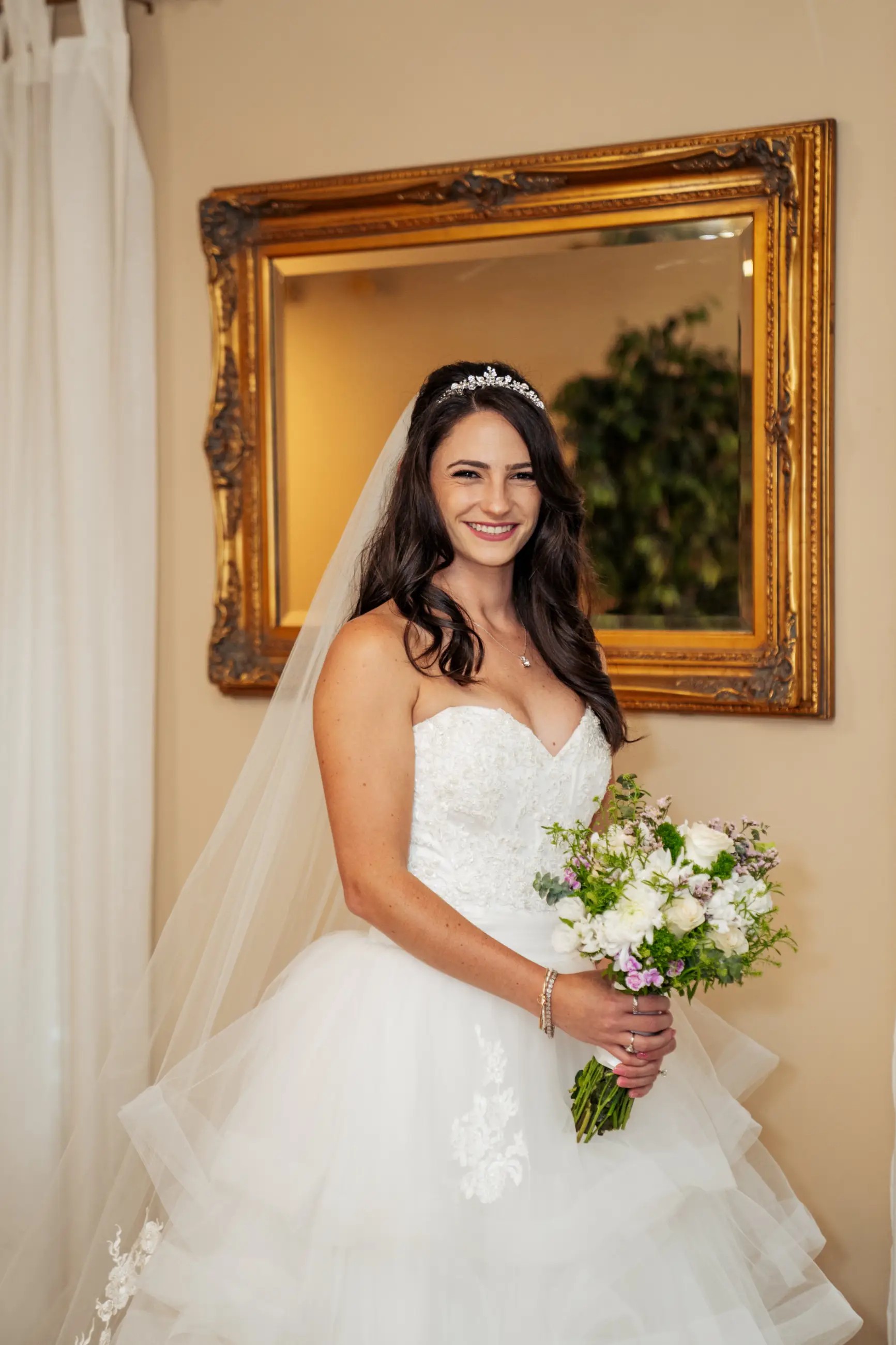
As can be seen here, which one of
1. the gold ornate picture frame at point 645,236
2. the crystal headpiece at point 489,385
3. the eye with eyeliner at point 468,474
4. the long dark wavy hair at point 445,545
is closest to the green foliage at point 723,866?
the long dark wavy hair at point 445,545

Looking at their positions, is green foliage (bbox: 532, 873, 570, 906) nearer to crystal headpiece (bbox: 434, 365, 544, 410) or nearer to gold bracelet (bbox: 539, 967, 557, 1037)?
gold bracelet (bbox: 539, 967, 557, 1037)

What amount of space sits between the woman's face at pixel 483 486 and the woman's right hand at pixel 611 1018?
0.78 meters

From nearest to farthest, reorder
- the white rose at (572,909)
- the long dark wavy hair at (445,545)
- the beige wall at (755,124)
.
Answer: the white rose at (572,909) → the long dark wavy hair at (445,545) → the beige wall at (755,124)

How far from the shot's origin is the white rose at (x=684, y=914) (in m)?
1.73

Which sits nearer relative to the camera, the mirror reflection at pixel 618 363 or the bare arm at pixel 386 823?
the bare arm at pixel 386 823

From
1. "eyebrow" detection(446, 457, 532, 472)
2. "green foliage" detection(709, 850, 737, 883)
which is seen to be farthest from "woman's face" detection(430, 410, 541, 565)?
"green foliage" detection(709, 850, 737, 883)

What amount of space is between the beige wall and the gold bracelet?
3.69ft

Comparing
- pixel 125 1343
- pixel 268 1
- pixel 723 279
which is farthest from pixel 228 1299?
pixel 268 1

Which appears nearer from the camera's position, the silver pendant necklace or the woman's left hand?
the woman's left hand

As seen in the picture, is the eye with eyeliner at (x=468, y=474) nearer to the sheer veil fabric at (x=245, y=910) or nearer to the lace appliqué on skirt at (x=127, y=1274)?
the sheer veil fabric at (x=245, y=910)

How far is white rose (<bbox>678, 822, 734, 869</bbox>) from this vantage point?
1798 millimetres

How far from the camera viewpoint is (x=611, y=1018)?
1.87 metres

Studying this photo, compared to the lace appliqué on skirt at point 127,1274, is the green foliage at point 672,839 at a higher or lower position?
higher

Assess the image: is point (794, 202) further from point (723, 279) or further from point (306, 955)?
point (306, 955)
